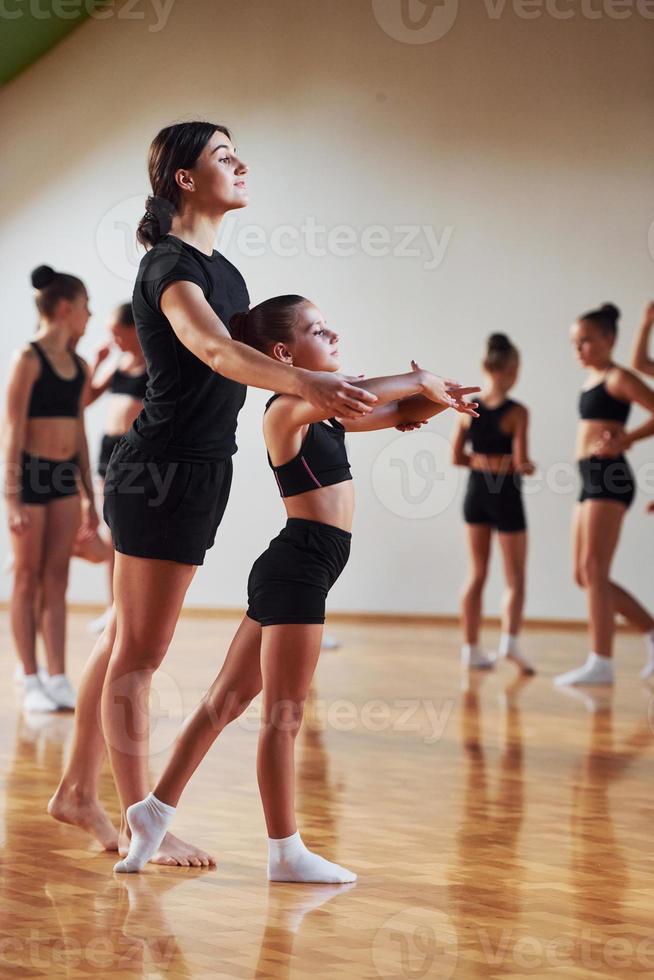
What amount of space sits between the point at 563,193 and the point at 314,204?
5.06 feet

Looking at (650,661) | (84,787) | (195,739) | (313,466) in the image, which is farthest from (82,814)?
(650,661)

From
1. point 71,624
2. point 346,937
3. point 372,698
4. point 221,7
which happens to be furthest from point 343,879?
point 221,7

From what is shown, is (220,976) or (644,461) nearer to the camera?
(220,976)

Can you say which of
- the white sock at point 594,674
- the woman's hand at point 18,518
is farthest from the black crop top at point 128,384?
the white sock at point 594,674

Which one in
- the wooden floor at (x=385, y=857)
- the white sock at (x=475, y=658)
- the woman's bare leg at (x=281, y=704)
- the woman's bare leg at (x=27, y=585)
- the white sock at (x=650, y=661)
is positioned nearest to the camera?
the wooden floor at (x=385, y=857)

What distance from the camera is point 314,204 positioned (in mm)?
9156

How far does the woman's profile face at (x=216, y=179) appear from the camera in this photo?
2.79 meters

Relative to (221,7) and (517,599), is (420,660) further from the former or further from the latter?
(221,7)

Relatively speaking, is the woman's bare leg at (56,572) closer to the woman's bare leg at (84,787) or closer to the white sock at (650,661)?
the woman's bare leg at (84,787)

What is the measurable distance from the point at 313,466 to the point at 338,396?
43cm

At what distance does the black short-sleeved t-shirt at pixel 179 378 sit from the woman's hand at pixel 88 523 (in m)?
2.67

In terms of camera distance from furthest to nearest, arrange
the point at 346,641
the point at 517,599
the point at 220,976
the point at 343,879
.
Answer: the point at 346,641
the point at 517,599
the point at 343,879
the point at 220,976

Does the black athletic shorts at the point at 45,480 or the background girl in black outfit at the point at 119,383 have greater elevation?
the background girl in black outfit at the point at 119,383

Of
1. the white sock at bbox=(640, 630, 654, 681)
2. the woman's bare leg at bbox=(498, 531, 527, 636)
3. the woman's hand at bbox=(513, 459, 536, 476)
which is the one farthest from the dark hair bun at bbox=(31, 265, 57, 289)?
the white sock at bbox=(640, 630, 654, 681)
